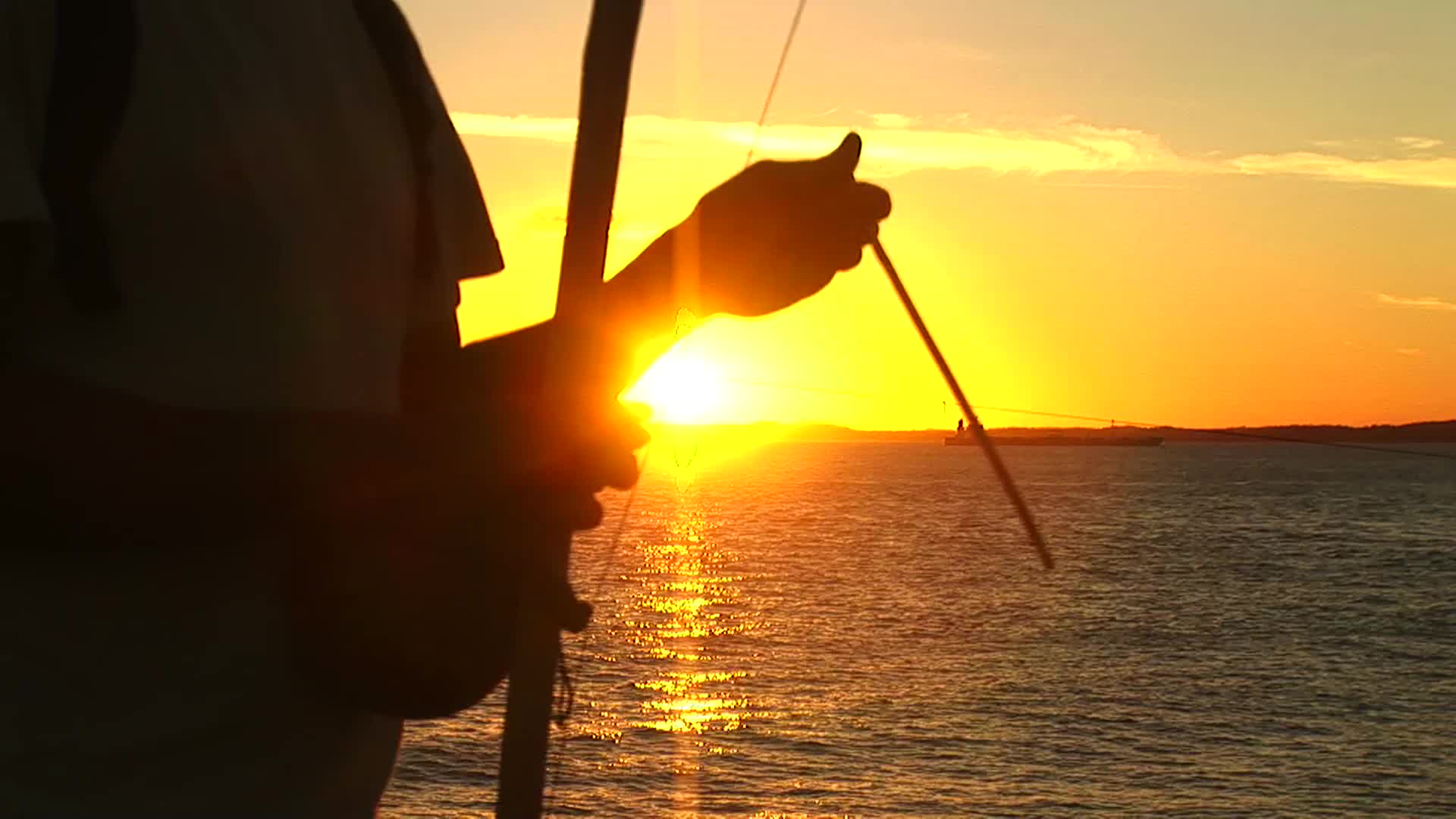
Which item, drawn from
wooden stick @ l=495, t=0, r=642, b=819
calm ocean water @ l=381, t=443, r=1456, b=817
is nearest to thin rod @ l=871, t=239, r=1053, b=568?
wooden stick @ l=495, t=0, r=642, b=819

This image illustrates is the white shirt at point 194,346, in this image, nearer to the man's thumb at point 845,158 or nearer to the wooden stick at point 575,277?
the wooden stick at point 575,277

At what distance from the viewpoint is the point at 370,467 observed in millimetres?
1322

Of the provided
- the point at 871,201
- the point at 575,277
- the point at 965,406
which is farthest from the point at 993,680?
the point at 575,277

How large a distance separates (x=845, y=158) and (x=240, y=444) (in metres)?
0.71

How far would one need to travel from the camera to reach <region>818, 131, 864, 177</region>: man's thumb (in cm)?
168

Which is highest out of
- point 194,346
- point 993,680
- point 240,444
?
point 993,680

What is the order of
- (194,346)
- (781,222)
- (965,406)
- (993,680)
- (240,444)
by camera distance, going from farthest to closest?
(993,680) → (965,406) → (781,222) → (194,346) → (240,444)

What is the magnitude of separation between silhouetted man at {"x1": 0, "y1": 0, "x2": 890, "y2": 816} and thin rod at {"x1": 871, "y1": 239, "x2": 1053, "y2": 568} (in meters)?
0.18

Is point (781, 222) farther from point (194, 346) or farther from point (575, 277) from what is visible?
point (194, 346)

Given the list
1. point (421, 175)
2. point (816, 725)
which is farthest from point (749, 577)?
point (421, 175)

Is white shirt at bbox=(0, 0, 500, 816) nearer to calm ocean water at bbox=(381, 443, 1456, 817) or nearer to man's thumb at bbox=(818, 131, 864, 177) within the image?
man's thumb at bbox=(818, 131, 864, 177)

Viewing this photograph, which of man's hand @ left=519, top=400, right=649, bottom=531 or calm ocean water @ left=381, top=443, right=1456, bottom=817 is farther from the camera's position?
calm ocean water @ left=381, top=443, right=1456, bottom=817

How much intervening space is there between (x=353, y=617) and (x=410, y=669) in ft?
0.31

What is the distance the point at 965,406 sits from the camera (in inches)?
78.3
